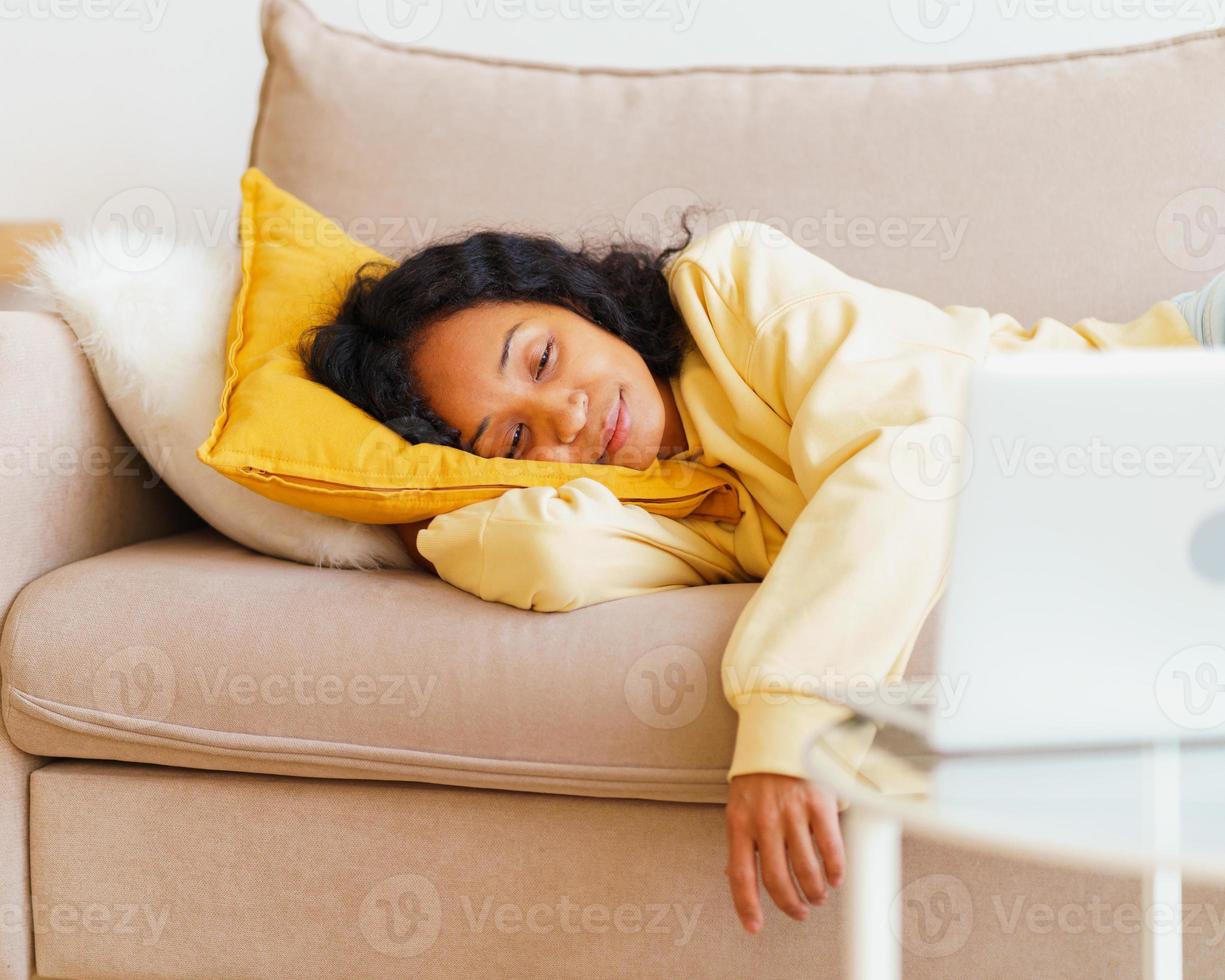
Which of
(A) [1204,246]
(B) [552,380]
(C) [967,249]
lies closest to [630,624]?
(B) [552,380]

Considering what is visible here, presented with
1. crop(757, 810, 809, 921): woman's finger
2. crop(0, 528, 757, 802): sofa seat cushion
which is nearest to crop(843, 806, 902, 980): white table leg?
crop(757, 810, 809, 921): woman's finger

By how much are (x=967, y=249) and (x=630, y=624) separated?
76cm

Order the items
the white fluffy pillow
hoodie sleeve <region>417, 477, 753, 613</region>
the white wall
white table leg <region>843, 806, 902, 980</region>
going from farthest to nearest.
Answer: the white wall, the white fluffy pillow, hoodie sleeve <region>417, 477, 753, 613</region>, white table leg <region>843, 806, 902, 980</region>

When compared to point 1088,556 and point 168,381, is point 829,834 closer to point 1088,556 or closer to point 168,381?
point 1088,556

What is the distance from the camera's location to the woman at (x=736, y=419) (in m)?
0.91

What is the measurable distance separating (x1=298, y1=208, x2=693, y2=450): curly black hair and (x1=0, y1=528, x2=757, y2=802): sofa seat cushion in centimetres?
25

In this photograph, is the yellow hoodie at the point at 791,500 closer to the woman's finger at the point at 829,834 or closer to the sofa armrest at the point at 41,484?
the woman's finger at the point at 829,834

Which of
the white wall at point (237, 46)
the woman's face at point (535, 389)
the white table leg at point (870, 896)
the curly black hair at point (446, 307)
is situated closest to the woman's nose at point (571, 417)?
the woman's face at point (535, 389)

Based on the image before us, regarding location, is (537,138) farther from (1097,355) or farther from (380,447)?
(1097,355)

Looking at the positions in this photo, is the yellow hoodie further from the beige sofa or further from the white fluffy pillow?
the white fluffy pillow

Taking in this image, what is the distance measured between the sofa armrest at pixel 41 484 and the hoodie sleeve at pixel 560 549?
40 centimetres

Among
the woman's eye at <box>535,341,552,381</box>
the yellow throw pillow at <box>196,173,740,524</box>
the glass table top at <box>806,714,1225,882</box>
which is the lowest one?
the glass table top at <box>806,714,1225,882</box>

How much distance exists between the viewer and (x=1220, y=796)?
570 mm

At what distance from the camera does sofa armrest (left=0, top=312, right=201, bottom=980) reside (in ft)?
3.67
